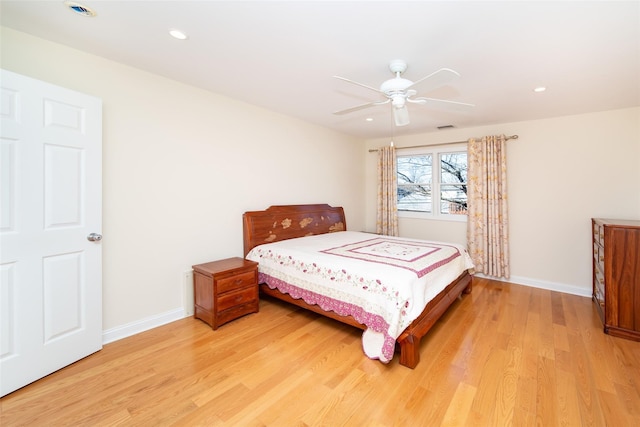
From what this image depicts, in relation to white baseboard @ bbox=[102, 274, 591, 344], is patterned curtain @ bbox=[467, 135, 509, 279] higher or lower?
higher

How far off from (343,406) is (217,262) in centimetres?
201

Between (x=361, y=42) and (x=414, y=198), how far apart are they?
3.63m

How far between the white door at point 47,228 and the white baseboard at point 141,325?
6.4 inches

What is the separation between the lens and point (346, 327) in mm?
2832

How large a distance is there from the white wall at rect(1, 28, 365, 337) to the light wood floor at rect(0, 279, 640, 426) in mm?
514

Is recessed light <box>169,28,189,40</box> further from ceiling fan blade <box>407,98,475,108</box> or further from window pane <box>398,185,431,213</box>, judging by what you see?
window pane <box>398,185,431,213</box>

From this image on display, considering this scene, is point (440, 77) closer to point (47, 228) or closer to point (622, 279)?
point (622, 279)

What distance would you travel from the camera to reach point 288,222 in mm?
4023

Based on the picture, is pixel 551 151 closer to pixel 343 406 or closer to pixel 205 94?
pixel 343 406

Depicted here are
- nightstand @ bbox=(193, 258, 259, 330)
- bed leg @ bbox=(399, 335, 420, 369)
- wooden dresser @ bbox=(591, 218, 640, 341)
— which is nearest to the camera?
bed leg @ bbox=(399, 335, 420, 369)

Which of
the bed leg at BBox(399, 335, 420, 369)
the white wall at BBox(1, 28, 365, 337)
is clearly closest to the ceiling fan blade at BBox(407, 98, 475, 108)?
the bed leg at BBox(399, 335, 420, 369)

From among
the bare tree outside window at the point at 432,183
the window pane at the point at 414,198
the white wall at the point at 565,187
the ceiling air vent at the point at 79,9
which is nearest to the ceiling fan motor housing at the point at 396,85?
the ceiling air vent at the point at 79,9

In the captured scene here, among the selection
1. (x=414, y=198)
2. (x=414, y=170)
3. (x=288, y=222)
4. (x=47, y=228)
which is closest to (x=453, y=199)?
(x=414, y=198)

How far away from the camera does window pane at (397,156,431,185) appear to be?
5.05 meters
